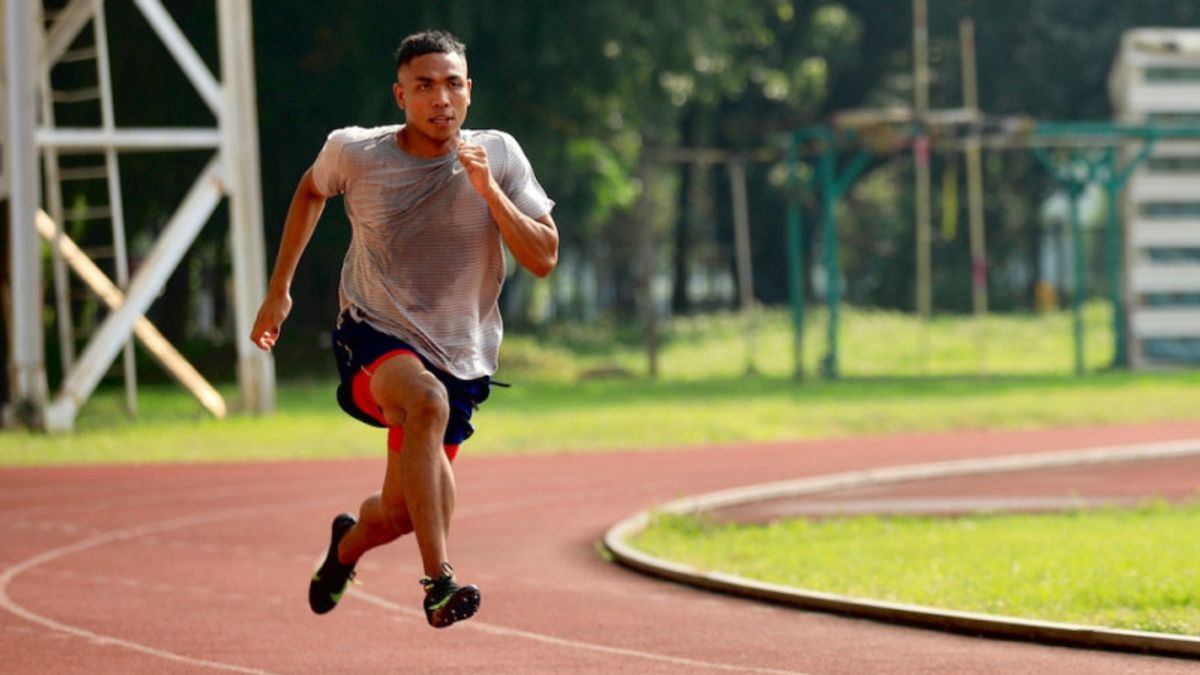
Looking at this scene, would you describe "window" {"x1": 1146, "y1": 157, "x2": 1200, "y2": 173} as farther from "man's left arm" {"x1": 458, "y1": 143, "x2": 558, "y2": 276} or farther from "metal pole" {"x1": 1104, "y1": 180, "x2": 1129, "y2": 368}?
"man's left arm" {"x1": 458, "y1": 143, "x2": 558, "y2": 276}

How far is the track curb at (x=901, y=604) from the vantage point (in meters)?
9.69

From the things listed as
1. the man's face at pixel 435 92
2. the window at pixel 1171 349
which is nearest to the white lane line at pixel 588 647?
the man's face at pixel 435 92

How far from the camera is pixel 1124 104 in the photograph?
37.2 meters

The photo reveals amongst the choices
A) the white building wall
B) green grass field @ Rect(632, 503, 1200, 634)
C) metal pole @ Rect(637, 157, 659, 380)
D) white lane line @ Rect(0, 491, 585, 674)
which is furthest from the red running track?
the white building wall

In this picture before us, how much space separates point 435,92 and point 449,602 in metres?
1.71

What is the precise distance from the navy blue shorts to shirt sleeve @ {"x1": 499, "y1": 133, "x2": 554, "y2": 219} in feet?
2.14

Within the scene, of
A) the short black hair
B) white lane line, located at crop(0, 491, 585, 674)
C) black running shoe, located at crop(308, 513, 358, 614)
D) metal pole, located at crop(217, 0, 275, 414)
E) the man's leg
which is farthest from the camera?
metal pole, located at crop(217, 0, 275, 414)

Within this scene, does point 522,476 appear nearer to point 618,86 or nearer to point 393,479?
point 393,479

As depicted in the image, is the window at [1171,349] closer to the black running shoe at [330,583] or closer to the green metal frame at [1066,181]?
the green metal frame at [1066,181]

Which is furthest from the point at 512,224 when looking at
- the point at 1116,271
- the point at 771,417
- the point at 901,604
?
the point at 1116,271

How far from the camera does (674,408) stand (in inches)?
1121

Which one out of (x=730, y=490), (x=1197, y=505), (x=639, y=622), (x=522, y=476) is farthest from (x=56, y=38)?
(x=639, y=622)

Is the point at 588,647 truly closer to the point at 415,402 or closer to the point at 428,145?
the point at 415,402

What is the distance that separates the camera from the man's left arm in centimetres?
756
